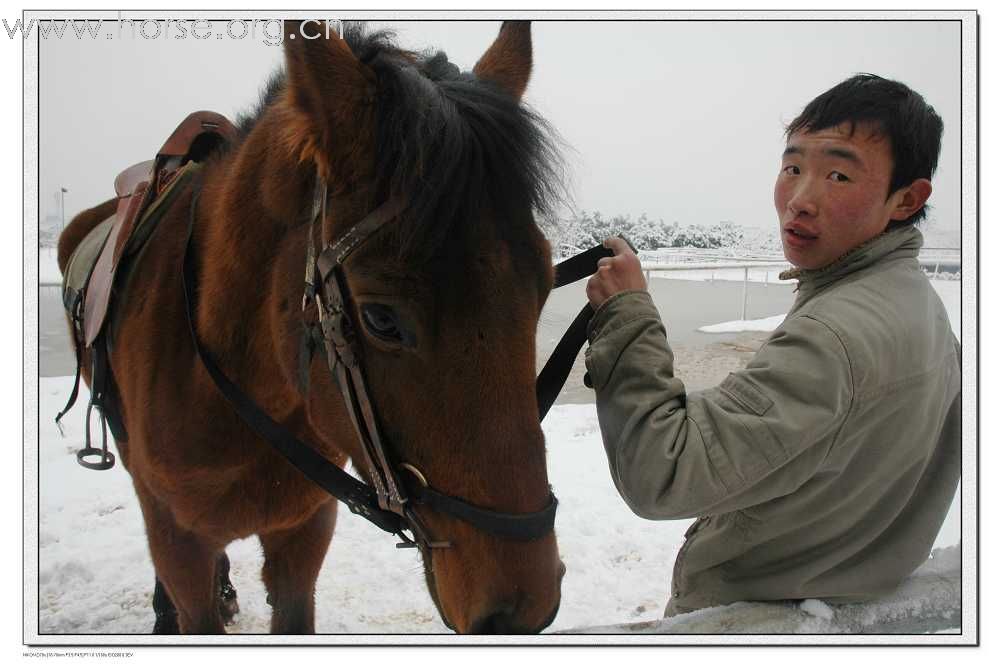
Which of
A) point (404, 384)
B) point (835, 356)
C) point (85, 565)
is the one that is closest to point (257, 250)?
point (404, 384)

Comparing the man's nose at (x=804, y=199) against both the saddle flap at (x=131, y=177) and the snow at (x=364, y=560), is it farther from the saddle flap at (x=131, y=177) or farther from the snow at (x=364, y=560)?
the saddle flap at (x=131, y=177)

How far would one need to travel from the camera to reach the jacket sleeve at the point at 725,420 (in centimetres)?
95

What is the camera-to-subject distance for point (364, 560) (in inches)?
122

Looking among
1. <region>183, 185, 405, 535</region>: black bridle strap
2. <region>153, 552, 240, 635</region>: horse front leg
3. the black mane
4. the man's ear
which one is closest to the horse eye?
the black mane

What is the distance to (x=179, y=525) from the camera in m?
1.89

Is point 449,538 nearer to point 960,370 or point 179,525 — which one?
point 960,370

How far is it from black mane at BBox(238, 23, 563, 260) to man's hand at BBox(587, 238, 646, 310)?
0.16 meters

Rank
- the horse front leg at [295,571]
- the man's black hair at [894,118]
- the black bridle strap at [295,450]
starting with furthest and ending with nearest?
the horse front leg at [295,571] → the black bridle strap at [295,450] → the man's black hair at [894,118]

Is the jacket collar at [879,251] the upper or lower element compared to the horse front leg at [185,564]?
upper

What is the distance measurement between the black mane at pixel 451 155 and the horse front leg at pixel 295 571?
142cm

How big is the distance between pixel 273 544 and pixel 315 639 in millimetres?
625

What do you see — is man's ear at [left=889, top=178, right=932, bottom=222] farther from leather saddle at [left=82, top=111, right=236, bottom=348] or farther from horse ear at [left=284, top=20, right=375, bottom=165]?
leather saddle at [left=82, top=111, right=236, bottom=348]

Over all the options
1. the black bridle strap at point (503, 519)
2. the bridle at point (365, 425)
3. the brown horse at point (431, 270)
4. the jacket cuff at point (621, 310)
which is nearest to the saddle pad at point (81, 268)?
the brown horse at point (431, 270)

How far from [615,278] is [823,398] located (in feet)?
1.35
